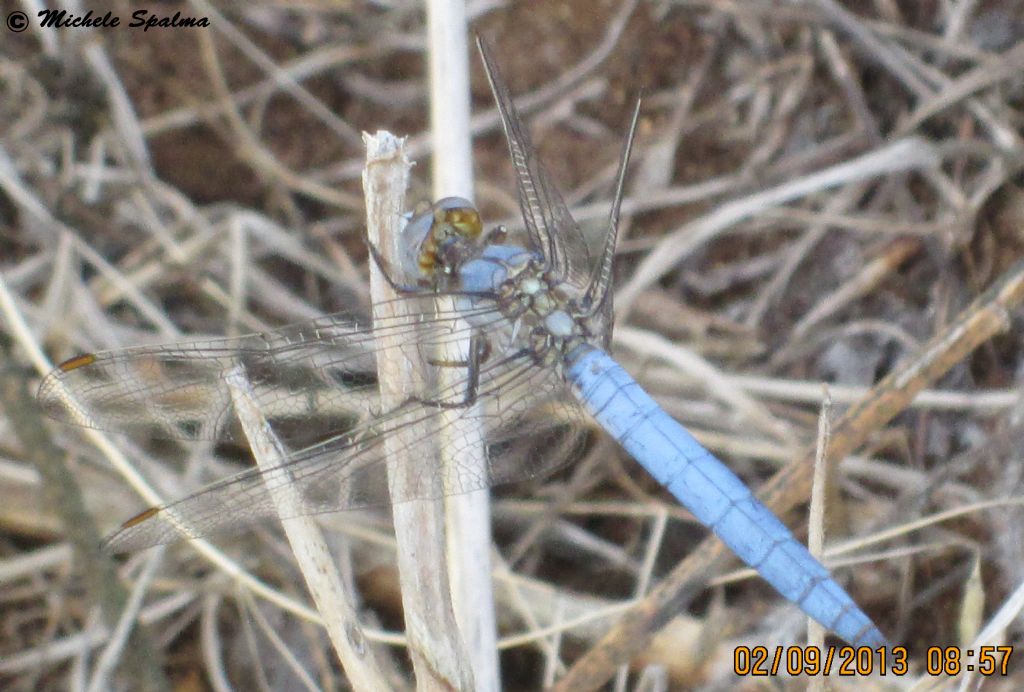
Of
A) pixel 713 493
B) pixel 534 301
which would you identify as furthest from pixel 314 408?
pixel 713 493

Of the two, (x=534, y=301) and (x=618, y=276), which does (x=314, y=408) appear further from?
(x=618, y=276)

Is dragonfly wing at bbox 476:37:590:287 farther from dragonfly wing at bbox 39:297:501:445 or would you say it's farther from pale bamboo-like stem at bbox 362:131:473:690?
pale bamboo-like stem at bbox 362:131:473:690

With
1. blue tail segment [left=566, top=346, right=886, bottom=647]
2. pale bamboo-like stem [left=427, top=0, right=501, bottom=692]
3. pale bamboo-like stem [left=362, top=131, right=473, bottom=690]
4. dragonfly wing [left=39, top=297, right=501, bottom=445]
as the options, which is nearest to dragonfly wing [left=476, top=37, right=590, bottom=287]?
pale bamboo-like stem [left=427, top=0, right=501, bottom=692]

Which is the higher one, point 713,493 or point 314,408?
point 314,408

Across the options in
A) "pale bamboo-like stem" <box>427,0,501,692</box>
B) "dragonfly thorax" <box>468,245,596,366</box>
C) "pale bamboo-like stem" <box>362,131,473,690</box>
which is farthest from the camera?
"dragonfly thorax" <box>468,245,596,366</box>

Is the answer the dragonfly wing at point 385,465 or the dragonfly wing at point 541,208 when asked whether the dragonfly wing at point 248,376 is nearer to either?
the dragonfly wing at point 385,465

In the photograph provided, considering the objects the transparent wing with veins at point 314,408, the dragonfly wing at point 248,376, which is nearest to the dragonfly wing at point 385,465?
the transparent wing with veins at point 314,408

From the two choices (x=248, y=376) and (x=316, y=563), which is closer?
(x=316, y=563)
